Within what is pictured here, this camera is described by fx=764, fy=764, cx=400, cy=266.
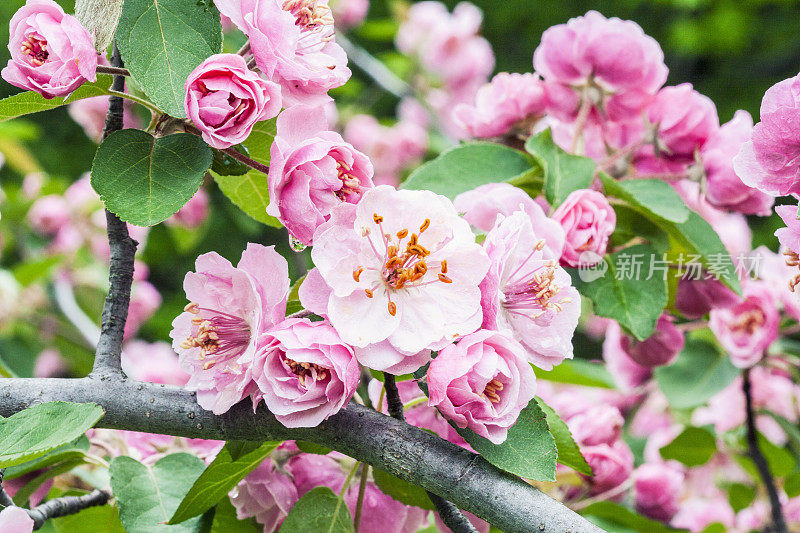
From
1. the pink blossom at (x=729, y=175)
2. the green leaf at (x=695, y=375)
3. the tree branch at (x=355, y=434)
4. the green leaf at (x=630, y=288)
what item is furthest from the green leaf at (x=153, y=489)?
the green leaf at (x=695, y=375)

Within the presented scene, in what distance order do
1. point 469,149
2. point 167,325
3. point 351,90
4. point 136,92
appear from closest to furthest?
point 136,92
point 469,149
point 351,90
point 167,325

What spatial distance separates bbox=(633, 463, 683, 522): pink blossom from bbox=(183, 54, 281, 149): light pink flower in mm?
934

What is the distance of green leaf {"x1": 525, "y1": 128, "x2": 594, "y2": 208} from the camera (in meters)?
0.89

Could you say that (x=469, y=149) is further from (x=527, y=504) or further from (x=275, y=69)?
(x=527, y=504)

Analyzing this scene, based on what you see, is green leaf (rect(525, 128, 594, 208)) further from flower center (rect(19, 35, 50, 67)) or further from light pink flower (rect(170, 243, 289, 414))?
flower center (rect(19, 35, 50, 67))

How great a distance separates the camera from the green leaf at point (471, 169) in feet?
2.99

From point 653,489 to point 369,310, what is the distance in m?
0.85

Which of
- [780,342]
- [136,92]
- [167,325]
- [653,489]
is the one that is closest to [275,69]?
[136,92]

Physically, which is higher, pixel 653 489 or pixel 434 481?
pixel 434 481

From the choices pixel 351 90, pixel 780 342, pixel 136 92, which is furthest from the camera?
pixel 351 90

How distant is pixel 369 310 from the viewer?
1.96 ft

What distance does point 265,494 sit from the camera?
2.49ft

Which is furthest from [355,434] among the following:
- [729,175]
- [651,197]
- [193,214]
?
[193,214]

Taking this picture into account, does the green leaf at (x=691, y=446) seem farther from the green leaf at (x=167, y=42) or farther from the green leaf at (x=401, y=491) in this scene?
the green leaf at (x=167, y=42)
